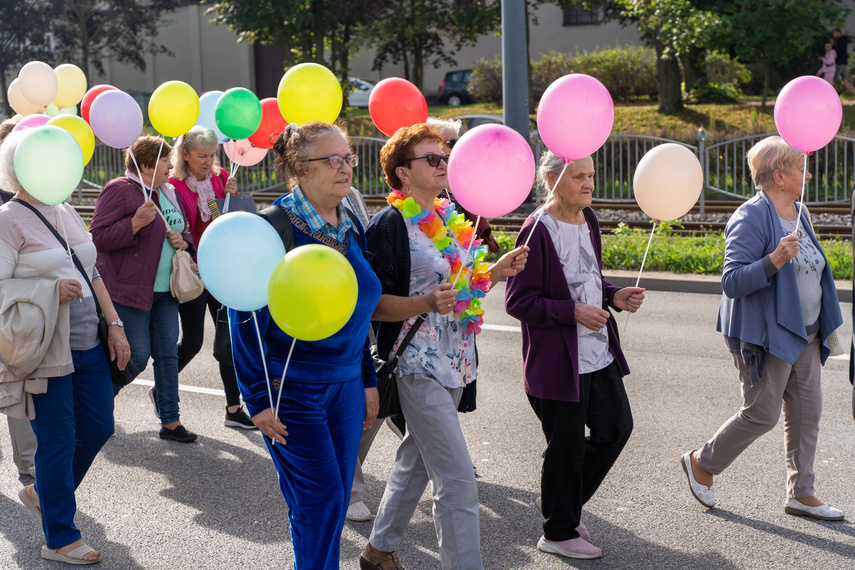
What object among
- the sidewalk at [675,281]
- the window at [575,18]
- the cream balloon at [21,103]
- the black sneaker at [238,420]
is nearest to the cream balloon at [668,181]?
the black sneaker at [238,420]

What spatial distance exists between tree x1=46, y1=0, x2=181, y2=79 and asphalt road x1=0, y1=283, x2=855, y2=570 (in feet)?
87.7

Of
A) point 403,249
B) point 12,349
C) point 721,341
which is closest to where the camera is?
point 403,249

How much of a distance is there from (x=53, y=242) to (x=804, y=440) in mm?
3624

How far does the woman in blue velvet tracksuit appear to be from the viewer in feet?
10.1

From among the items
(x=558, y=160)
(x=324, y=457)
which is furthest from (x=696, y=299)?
(x=324, y=457)

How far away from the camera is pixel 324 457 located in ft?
10.2

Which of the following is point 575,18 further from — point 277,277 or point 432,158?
point 277,277

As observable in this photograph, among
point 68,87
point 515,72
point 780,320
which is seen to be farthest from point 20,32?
point 780,320

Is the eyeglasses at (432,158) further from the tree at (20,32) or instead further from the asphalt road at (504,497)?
the tree at (20,32)

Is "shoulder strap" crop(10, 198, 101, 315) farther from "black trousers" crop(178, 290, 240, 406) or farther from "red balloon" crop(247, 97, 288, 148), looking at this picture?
"red balloon" crop(247, 97, 288, 148)

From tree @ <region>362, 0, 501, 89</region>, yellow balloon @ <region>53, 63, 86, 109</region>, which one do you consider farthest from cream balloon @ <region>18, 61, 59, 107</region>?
tree @ <region>362, 0, 501, 89</region>

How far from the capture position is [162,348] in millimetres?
5707

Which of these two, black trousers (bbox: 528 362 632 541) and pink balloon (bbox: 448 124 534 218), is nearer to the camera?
pink balloon (bbox: 448 124 534 218)

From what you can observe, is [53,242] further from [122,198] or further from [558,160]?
[558,160]
